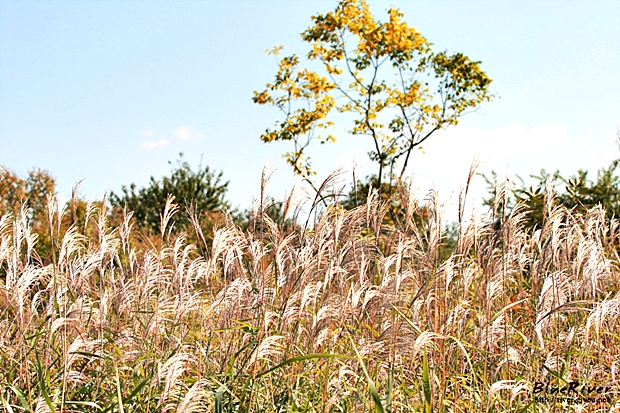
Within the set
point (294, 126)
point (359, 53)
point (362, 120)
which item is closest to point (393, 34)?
point (359, 53)

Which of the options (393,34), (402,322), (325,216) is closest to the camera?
(325,216)

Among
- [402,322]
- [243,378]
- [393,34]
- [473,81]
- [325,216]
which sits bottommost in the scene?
[243,378]

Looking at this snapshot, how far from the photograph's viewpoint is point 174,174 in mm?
Answer: 28328

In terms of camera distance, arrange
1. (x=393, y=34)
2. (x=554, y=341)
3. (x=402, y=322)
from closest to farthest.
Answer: (x=402, y=322) < (x=554, y=341) < (x=393, y=34)

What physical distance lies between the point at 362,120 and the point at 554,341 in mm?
13562

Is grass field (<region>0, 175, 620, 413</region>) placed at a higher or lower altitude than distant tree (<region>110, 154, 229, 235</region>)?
lower

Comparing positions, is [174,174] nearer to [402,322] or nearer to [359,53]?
[359,53]

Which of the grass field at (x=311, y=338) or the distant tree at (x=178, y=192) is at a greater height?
the distant tree at (x=178, y=192)

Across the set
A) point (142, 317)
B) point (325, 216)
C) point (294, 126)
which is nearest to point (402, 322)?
point (325, 216)

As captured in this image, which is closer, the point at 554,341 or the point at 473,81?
the point at 554,341

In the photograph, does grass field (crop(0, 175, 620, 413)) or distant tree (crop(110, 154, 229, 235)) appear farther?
distant tree (crop(110, 154, 229, 235))

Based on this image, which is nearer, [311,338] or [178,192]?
[311,338]

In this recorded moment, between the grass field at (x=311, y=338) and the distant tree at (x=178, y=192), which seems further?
the distant tree at (x=178, y=192)

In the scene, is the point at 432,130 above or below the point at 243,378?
above
